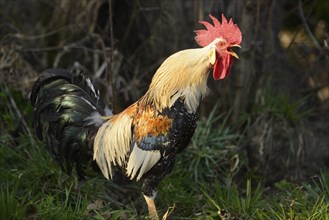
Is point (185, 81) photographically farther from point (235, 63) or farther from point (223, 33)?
point (235, 63)

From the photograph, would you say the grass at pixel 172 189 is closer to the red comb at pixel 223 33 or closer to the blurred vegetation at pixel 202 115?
the blurred vegetation at pixel 202 115

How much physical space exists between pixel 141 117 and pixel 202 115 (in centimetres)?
225

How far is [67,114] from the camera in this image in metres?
4.68

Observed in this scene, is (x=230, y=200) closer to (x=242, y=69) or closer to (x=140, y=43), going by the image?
(x=242, y=69)

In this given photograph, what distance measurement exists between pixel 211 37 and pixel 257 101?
2221 millimetres

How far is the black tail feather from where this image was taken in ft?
15.4

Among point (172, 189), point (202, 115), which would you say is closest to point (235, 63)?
point (202, 115)

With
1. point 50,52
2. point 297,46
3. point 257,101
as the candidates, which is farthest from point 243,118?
point 50,52

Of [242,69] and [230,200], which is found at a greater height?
[242,69]

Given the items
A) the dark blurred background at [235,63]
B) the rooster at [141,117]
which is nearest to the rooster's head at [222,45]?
the rooster at [141,117]

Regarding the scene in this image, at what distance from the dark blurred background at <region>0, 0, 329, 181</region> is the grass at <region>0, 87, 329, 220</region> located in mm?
258

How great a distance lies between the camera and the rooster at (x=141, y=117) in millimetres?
4270

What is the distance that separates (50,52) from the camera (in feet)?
25.2

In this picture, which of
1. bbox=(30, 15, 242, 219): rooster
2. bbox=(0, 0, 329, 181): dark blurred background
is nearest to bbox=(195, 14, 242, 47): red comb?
bbox=(30, 15, 242, 219): rooster
